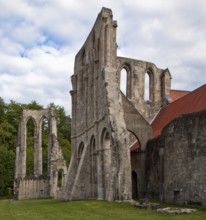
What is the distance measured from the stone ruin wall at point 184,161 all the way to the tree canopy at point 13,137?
23369 millimetres

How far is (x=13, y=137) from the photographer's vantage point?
154 ft

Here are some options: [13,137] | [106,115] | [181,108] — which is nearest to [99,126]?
[106,115]

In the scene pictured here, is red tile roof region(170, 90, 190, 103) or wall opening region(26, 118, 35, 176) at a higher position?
red tile roof region(170, 90, 190, 103)

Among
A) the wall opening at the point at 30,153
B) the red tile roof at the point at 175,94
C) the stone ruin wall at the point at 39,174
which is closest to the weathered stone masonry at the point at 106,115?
the red tile roof at the point at 175,94

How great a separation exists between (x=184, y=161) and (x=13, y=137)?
105 ft

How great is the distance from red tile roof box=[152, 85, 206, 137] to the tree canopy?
1771 cm

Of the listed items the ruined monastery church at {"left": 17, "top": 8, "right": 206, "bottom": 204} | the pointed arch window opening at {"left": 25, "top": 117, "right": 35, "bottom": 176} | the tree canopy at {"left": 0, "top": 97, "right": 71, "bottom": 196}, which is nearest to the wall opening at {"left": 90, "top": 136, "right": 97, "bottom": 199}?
the ruined monastery church at {"left": 17, "top": 8, "right": 206, "bottom": 204}

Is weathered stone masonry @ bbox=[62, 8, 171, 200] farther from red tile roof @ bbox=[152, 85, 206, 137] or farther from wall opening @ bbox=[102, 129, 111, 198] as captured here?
red tile roof @ bbox=[152, 85, 206, 137]

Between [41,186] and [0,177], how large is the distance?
19.1 ft

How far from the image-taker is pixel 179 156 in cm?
1853

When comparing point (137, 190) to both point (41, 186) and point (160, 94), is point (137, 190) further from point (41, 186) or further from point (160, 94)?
point (41, 186)

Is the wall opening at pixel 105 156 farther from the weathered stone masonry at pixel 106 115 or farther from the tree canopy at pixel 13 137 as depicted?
the tree canopy at pixel 13 137

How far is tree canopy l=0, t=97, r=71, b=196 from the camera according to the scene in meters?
41.3

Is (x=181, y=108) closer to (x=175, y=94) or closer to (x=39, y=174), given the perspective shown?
(x=175, y=94)
